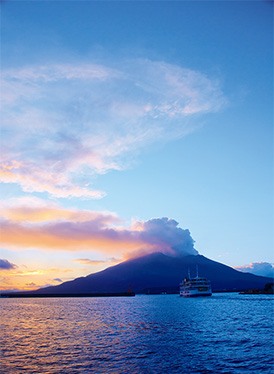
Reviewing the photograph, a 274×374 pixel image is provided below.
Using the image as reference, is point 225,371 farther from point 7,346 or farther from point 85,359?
point 7,346

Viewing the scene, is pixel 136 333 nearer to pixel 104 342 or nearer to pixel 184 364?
pixel 104 342

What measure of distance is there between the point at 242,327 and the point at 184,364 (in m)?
27.2

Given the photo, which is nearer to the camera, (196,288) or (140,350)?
(140,350)

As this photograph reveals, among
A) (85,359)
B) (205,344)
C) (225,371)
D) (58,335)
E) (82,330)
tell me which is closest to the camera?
(225,371)

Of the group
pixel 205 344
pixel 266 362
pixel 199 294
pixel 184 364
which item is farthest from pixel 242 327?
pixel 199 294

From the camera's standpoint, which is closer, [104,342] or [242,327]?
[104,342]

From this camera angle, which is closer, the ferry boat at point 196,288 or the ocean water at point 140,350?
the ocean water at point 140,350

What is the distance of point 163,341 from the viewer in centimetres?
3834

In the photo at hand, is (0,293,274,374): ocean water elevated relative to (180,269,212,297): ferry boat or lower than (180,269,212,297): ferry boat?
lower

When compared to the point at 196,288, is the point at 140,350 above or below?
below

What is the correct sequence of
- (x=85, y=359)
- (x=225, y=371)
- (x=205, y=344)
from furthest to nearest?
(x=205, y=344) → (x=85, y=359) → (x=225, y=371)

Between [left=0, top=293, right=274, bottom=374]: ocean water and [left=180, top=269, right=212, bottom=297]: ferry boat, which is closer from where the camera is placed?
[left=0, top=293, right=274, bottom=374]: ocean water

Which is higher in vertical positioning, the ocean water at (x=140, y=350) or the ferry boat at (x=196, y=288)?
the ferry boat at (x=196, y=288)

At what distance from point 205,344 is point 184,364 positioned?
32.7ft
